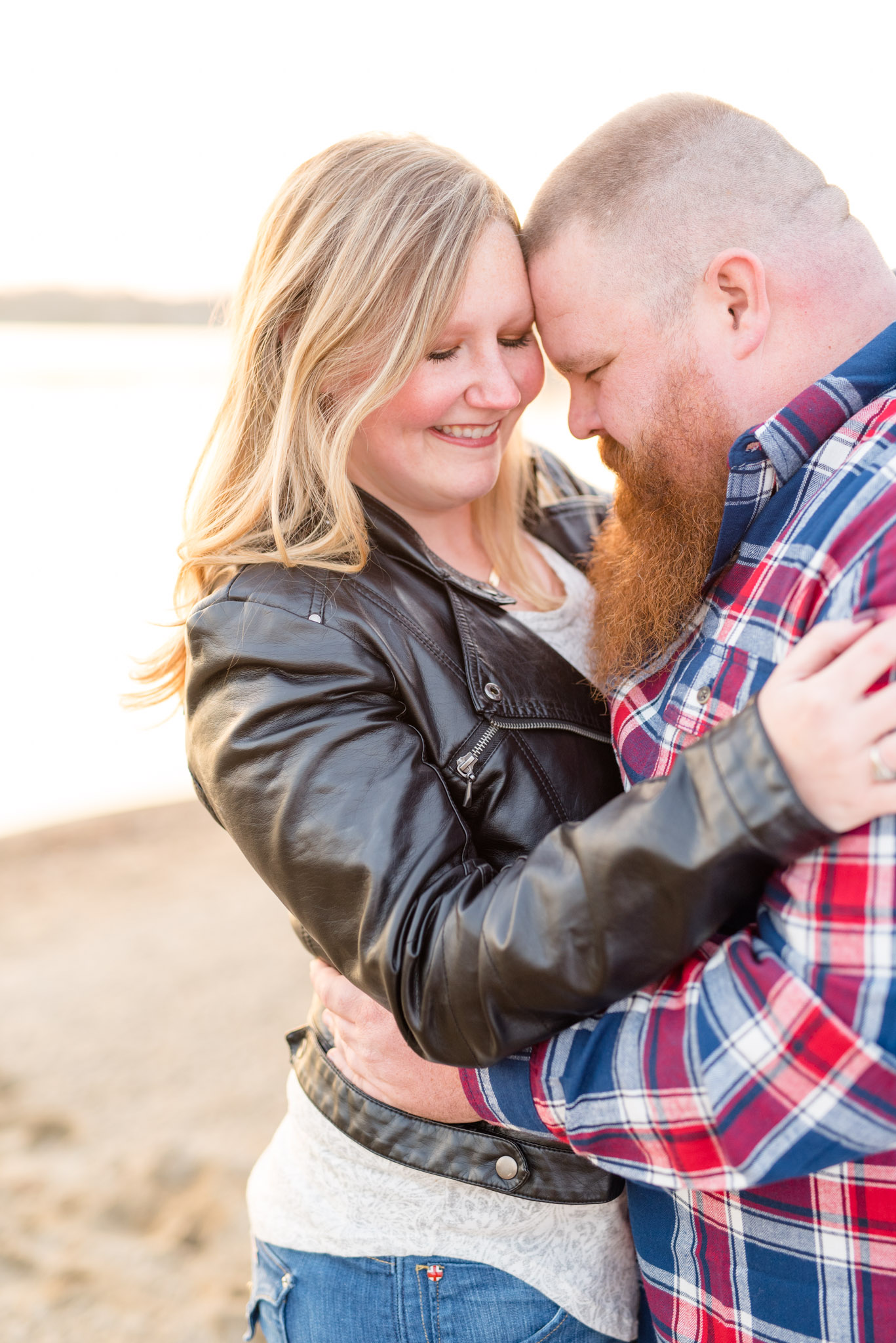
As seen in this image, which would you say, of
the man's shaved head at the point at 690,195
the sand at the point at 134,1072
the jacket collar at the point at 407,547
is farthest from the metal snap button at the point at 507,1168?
the sand at the point at 134,1072

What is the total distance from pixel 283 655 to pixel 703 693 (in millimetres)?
650

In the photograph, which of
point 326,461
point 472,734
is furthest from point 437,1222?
point 326,461

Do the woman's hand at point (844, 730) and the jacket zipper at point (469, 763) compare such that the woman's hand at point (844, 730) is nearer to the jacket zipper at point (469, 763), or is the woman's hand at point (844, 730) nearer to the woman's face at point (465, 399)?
the jacket zipper at point (469, 763)

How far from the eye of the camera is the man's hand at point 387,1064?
173 cm

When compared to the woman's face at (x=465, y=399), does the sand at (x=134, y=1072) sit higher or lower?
lower

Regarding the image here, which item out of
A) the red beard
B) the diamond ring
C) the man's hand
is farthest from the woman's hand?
the man's hand

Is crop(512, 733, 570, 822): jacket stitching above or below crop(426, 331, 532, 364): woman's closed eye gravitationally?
below

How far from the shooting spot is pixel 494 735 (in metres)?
1.80

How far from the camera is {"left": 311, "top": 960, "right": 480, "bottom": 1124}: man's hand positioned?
173cm

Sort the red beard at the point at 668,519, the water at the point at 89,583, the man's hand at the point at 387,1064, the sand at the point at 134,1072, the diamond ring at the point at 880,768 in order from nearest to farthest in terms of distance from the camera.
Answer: the diamond ring at the point at 880,768, the man's hand at the point at 387,1064, the red beard at the point at 668,519, the sand at the point at 134,1072, the water at the point at 89,583

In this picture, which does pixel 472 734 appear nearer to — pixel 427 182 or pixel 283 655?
pixel 283 655

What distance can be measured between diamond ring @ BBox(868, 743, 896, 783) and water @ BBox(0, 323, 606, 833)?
5.12 ft

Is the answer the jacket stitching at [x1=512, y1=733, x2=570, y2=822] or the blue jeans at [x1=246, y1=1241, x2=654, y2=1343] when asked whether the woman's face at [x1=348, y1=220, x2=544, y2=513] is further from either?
the blue jeans at [x1=246, y1=1241, x2=654, y2=1343]

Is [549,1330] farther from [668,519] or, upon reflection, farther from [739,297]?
[739,297]
